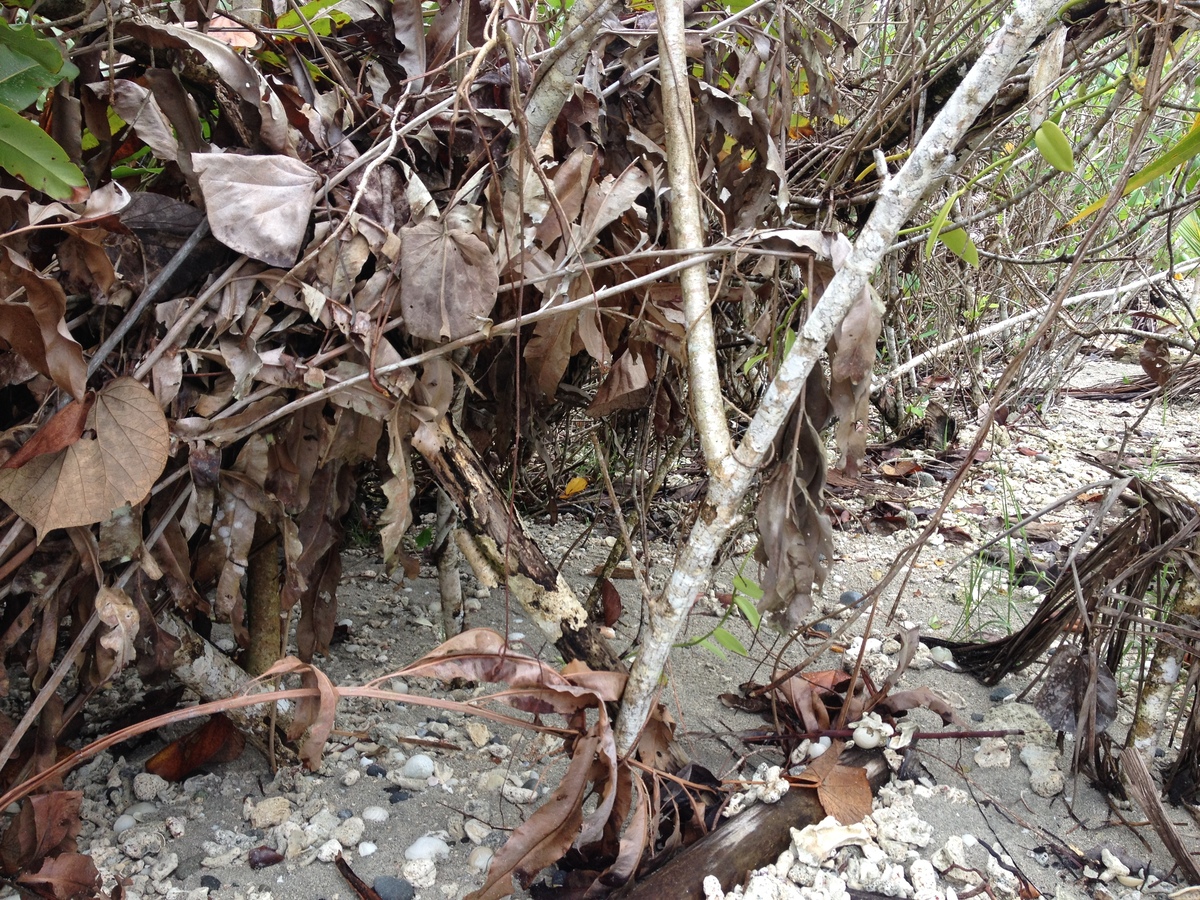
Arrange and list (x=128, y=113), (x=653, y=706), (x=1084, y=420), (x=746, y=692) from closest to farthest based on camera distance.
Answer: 1. (x=128, y=113)
2. (x=653, y=706)
3. (x=746, y=692)
4. (x=1084, y=420)

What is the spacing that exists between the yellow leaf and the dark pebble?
1334 millimetres

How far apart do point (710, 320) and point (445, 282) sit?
39cm

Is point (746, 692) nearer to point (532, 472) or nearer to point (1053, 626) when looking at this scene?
point (1053, 626)

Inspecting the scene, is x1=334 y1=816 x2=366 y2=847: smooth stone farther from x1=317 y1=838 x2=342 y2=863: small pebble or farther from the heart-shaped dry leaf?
the heart-shaped dry leaf

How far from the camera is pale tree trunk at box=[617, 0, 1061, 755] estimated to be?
1.06 m

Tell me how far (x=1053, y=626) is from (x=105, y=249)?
1.78 meters

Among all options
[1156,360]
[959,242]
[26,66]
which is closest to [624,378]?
[959,242]

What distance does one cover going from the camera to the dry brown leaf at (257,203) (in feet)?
3.63

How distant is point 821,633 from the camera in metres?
2.02

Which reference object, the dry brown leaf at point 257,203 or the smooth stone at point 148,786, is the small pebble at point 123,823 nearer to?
the smooth stone at point 148,786

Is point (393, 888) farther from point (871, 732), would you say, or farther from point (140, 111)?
point (140, 111)

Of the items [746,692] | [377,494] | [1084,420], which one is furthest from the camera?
[1084,420]

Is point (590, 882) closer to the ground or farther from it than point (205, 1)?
closer to the ground

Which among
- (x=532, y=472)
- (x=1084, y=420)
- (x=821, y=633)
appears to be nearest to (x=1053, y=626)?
(x=821, y=633)
